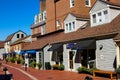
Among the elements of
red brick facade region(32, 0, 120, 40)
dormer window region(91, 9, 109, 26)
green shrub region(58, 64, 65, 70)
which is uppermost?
red brick facade region(32, 0, 120, 40)

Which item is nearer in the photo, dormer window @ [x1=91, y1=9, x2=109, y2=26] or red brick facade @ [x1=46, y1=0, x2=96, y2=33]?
dormer window @ [x1=91, y1=9, x2=109, y2=26]

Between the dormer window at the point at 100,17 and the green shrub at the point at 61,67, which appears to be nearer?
the dormer window at the point at 100,17

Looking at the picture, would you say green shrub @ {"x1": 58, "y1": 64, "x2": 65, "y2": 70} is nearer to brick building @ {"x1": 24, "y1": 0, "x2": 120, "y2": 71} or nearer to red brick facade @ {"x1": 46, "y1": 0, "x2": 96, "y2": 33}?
brick building @ {"x1": 24, "y1": 0, "x2": 120, "y2": 71}

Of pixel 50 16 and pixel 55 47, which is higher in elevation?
pixel 50 16

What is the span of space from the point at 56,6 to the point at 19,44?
82.5 ft

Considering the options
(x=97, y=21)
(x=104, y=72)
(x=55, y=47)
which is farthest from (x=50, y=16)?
(x=104, y=72)

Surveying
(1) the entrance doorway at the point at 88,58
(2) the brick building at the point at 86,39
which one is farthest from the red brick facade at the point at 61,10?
(1) the entrance doorway at the point at 88,58

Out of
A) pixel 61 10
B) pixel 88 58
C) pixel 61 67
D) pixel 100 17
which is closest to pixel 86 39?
pixel 88 58

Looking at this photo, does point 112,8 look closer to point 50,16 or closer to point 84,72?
point 84,72

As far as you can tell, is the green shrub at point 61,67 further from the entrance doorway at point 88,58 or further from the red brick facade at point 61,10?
the red brick facade at point 61,10

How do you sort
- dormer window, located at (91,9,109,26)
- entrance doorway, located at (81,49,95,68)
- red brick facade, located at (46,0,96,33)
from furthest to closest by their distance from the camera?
red brick facade, located at (46,0,96,33)
dormer window, located at (91,9,109,26)
entrance doorway, located at (81,49,95,68)

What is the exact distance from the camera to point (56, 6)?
4434 centimetres

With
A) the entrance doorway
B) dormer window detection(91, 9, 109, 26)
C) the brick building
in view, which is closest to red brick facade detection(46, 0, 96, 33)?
the brick building

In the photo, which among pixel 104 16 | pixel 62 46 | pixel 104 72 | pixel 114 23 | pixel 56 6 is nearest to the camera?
pixel 104 72
